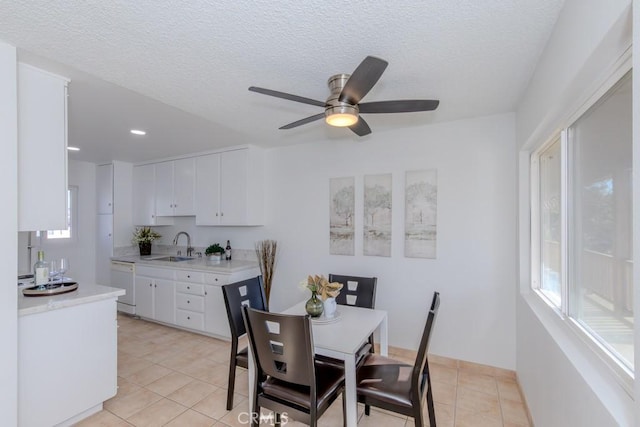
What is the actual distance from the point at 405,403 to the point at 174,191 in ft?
13.3

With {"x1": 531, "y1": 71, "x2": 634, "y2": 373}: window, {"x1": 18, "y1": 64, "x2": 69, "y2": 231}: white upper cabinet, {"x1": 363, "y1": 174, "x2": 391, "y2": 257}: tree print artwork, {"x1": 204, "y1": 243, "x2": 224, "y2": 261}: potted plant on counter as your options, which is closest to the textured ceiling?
{"x1": 18, "y1": 64, "x2": 69, "y2": 231}: white upper cabinet

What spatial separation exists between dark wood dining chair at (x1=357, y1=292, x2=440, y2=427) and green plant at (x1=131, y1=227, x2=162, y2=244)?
4.18m

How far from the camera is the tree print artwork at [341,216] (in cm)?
342

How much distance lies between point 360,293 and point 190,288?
2278mm

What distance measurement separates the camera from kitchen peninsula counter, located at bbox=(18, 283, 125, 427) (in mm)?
1857

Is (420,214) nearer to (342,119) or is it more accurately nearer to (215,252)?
(342,119)

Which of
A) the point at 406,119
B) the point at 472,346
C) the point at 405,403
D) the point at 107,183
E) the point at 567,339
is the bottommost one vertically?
the point at 472,346

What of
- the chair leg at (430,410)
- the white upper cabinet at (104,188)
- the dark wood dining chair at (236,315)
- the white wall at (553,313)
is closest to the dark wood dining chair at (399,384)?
the chair leg at (430,410)

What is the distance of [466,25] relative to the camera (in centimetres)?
149

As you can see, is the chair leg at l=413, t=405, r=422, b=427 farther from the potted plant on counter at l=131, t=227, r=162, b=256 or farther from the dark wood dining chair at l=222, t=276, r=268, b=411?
the potted plant on counter at l=131, t=227, r=162, b=256

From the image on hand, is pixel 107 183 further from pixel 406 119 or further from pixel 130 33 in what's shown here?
pixel 406 119

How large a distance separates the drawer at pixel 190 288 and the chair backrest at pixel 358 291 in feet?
6.03

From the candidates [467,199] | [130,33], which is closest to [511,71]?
[467,199]

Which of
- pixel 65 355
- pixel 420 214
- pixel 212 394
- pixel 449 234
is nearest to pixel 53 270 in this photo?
pixel 65 355
